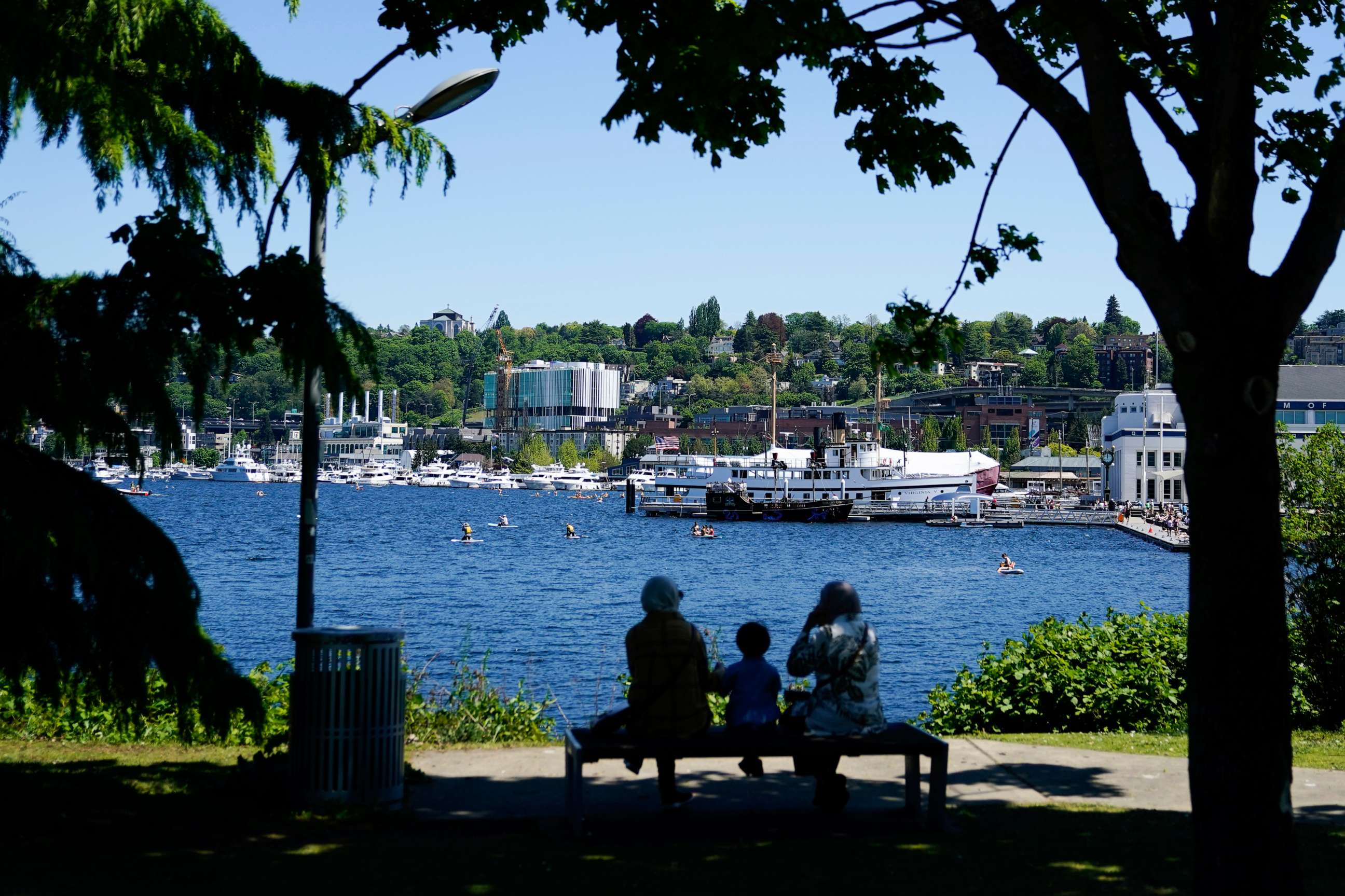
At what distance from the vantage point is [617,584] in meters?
46.8

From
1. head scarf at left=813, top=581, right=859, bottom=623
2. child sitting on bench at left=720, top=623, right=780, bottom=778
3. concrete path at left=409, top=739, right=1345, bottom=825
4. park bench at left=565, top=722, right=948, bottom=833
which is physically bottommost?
concrete path at left=409, top=739, right=1345, bottom=825

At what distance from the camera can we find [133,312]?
6180mm

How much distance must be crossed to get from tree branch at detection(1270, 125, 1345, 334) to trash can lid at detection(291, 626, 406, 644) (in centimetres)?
441

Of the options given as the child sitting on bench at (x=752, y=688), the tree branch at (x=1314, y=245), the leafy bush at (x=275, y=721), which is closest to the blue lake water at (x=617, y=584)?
the leafy bush at (x=275, y=721)

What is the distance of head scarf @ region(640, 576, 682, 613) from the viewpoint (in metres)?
6.71

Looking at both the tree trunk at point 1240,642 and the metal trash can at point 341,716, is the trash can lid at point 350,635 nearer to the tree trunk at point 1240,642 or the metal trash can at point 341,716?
the metal trash can at point 341,716

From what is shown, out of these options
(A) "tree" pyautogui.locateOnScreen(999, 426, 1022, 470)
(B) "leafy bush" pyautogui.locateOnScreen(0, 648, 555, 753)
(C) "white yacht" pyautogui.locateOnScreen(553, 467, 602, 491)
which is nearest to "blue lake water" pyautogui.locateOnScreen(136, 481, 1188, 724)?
(B) "leafy bush" pyautogui.locateOnScreen(0, 648, 555, 753)

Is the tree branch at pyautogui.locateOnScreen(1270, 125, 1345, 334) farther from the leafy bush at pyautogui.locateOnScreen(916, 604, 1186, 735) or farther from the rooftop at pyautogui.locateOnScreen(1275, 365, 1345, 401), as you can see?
the rooftop at pyautogui.locateOnScreen(1275, 365, 1345, 401)

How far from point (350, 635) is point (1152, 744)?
5975 millimetres

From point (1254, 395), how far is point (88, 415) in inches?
197

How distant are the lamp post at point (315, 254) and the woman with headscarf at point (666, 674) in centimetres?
201

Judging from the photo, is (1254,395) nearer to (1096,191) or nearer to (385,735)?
(1096,191)

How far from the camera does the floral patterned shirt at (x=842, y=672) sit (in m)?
6.68

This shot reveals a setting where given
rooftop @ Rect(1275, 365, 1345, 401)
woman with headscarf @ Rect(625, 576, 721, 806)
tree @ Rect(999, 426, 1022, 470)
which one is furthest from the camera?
tree @ Rect(999, 426, 1022, 470)
